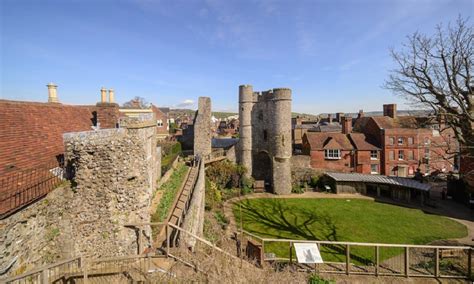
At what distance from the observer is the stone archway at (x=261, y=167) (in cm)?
2905

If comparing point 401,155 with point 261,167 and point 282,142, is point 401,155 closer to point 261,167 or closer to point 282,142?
point 282,142

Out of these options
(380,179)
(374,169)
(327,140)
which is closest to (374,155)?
(374,169)

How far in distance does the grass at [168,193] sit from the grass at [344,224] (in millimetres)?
6468

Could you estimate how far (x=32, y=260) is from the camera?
5918 mm

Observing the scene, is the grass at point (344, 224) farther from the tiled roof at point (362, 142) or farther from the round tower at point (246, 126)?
the tiled roof at point (362, 142)

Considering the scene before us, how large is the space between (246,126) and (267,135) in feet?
9.17

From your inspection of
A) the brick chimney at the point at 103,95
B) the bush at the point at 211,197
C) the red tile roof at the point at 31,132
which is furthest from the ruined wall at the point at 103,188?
the bush at the point at 211,197

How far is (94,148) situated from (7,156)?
2.18 m

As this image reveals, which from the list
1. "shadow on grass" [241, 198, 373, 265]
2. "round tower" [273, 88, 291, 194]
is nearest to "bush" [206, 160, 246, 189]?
"shadow on grass" [241, 198, 373, 265]

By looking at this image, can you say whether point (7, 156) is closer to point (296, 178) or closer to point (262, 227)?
point (262, 227)

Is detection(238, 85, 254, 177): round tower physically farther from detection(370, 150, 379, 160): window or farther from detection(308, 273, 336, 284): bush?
detection(308, 273, 336, 284): bush

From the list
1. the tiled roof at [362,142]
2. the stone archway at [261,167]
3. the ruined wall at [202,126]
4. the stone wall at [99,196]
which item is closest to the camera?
the stone wall at [99,196]

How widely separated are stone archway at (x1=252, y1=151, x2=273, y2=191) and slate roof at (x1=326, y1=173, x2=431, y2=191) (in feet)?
23.4

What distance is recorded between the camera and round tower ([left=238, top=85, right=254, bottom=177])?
28359mm
